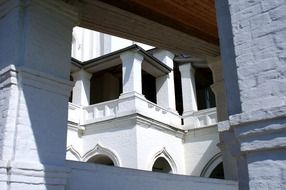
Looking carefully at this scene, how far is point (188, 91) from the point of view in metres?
14.5

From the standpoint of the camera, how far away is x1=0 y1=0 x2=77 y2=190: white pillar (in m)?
3.69

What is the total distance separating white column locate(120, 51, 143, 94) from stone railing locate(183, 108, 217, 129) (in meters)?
2.68

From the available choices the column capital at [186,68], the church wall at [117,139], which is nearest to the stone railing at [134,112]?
the church wall at [117,139]

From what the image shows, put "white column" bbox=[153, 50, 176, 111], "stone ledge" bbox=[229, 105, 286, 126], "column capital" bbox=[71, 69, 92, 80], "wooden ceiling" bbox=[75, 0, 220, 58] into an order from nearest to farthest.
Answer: "stone ledge" bbox=[229, 105, 286, 126], "wooden ceiling" bbox=[75, 0, 220, 58], "column capital" bbox=[71, 69, 92, 80], "white column" bbox=[153, 50, 176, 111]

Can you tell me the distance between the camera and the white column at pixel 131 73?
12.7 meters

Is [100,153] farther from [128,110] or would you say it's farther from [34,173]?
[34,173]

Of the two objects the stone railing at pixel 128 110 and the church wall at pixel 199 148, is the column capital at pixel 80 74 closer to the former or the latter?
the stone railing at pixel 128 110

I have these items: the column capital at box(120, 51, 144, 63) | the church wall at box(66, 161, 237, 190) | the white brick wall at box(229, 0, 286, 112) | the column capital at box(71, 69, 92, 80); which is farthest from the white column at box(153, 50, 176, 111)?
the white brick wall at box(229, 0, 286, 112)

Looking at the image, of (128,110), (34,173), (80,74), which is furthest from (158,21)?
(80,74)

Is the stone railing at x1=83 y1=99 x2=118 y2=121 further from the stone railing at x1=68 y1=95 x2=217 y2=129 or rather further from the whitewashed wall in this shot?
the whitewashed wall

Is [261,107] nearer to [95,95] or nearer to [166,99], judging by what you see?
[166,99]

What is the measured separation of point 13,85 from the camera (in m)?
3.82

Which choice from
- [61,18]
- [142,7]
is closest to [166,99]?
[142,7]

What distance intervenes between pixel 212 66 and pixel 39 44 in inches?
160
